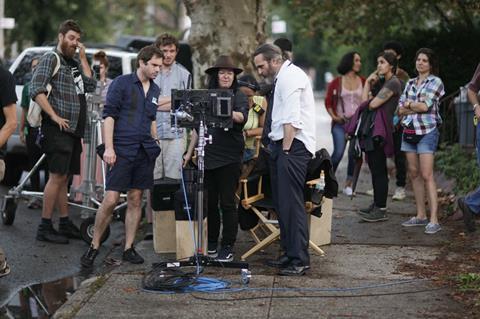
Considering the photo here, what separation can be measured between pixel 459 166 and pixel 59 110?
5.68 m

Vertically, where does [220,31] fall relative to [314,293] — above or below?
above

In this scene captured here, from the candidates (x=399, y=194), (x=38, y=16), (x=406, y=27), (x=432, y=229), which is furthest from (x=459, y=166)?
(x=38, y=16)

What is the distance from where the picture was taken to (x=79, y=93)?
995 centimetres

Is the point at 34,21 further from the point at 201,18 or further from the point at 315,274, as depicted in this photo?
the point at 315,274

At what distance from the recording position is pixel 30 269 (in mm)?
8711

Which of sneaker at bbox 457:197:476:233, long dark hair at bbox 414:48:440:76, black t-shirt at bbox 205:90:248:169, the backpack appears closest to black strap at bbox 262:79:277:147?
black t-shirt at bbox 205:90:248:169

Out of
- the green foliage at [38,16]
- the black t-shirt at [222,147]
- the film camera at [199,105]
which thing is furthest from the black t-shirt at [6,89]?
the green foliage at [38,16]

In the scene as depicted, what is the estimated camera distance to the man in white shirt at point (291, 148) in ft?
25.5

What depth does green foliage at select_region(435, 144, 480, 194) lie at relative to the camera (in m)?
11.5

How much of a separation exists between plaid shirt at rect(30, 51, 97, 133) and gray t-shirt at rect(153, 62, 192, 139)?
0.84 m

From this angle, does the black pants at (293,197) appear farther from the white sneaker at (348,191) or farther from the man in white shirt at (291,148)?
the white sneaker at (348,191)

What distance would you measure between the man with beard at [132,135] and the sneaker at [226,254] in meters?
0.69

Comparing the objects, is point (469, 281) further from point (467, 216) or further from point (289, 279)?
point (467, 216)

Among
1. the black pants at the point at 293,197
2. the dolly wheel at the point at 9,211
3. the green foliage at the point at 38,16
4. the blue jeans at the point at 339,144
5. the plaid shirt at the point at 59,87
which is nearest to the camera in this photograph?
the black pants at the point at 293,197
